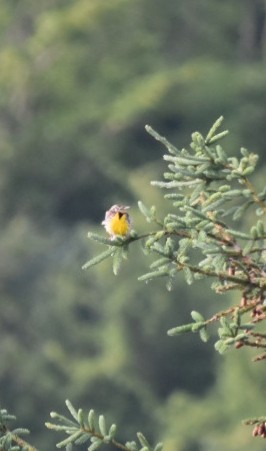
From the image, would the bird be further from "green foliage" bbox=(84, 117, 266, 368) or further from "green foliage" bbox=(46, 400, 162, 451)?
"green foliage" bbox=(46, 400, 162, 451)

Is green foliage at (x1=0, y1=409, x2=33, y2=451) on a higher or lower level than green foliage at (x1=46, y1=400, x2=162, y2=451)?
higher

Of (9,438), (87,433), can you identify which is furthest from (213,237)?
(9,438)

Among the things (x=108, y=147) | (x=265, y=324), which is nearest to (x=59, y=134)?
(x=108, y=147)

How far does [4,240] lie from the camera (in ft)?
96.3

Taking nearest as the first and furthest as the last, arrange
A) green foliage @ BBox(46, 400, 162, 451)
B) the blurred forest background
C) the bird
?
green foliage @ BBox(46, 400, 162, 451), the bird, the blurred forest background

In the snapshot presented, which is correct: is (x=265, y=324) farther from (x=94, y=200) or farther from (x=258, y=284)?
(x=94, y=200)

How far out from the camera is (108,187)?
31.3 m

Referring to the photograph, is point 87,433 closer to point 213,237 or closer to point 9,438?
point 9,438

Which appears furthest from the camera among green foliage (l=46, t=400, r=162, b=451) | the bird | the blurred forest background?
the blurred forest background

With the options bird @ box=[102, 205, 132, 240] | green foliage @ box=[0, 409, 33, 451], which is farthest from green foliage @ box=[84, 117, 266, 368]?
green foliage @ box=[0, 409, 33, 451]

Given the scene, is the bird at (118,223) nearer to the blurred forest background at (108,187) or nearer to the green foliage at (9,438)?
the green foliage at (9,438)

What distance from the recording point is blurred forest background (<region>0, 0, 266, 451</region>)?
86.1ft

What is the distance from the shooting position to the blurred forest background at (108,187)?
2625cm

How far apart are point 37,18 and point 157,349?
342 inches
